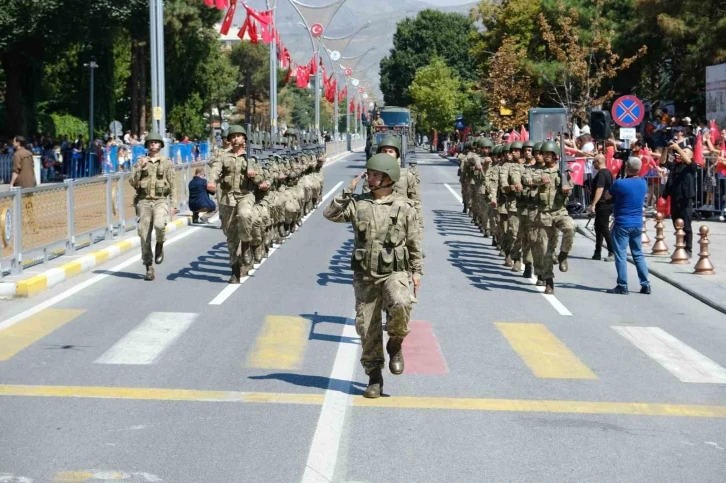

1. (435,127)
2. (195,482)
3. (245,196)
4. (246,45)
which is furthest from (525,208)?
(246,45)

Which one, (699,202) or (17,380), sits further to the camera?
(699,202)

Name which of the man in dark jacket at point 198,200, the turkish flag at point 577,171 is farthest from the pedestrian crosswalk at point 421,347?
the turkish flag at point 577,171

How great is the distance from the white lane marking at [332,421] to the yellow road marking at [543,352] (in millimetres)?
1566

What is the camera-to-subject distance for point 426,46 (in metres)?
119

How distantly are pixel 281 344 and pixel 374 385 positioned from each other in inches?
97.2

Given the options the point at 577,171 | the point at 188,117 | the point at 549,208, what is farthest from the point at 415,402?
the point at 188,117

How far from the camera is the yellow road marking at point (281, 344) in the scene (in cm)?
1010

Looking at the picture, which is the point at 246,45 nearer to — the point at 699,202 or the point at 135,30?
the point at 135,30

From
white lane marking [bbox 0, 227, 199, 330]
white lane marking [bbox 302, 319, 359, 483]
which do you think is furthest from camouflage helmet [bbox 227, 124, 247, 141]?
white lane marking [bbox 302, 319, 359, 483]

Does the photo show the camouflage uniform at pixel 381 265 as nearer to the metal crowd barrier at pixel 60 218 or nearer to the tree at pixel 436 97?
the metal crowd barrier at pixel 60 218

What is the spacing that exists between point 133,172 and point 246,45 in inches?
4053

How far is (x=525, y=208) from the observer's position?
15.8 metres

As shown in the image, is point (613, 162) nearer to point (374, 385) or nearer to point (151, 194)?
point (151, 194)

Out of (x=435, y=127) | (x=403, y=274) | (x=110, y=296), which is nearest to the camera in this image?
(x=403, y=274)
